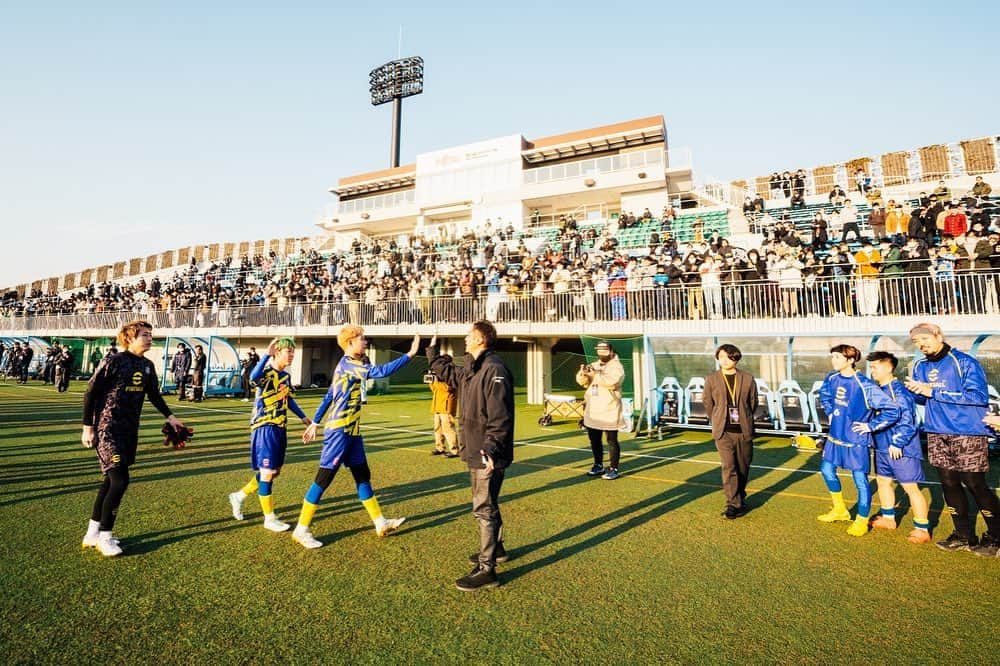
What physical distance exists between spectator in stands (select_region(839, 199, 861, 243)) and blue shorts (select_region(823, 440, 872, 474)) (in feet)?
46.4

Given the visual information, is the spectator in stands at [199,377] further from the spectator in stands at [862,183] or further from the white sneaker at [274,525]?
the spectator in stands at [862,183]

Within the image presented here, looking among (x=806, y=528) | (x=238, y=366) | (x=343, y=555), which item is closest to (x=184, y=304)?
(x=238, y=366)

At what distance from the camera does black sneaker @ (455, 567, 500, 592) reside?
11.4 feet

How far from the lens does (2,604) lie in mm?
3078

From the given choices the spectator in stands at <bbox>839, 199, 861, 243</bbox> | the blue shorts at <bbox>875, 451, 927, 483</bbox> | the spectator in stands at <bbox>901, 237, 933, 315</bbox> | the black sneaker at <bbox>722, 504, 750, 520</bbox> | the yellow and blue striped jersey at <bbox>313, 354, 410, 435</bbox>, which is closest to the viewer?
the yellow and blue striped jersey at <bbox>313, 354, 410, 435</bbox>

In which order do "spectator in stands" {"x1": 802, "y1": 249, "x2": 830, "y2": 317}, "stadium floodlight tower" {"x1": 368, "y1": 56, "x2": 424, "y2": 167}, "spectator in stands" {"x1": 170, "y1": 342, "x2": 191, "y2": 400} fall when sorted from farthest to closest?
"stadium floodlight tower" {"x1": 368, "y1": 56, "x2": 424, "y2": 167}, "spectator in stands" {"x1": 170, "y1": 342, "x2": 191, "y2": 400}, "spectator in stands" {"x1": 802, "y1": 249, "x2": 830, "y2": 317}

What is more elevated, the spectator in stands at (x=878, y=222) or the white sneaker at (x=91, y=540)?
the spectator in stands at (x=878, y=222)

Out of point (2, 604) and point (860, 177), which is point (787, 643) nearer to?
point (2, 604)

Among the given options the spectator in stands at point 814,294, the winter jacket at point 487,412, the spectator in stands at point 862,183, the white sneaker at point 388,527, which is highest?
A: the spectator in stands at point 862,183

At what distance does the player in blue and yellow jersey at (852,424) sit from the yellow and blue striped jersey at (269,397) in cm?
558

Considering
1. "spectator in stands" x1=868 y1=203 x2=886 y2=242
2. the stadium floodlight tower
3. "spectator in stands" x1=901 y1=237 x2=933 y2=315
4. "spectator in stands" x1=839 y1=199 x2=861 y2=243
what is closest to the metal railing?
"spectator in stands" x1=901 y1=237 x2=933 y2=315

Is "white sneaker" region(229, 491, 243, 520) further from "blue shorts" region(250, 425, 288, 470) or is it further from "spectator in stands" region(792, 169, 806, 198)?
"spectator in stands" region(792, 169, 806, 198)

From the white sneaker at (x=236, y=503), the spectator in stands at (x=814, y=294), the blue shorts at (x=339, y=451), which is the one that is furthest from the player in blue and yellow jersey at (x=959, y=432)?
the spectator in stands at (x=814, y=294)

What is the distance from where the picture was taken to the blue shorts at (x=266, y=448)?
15.1 feet
